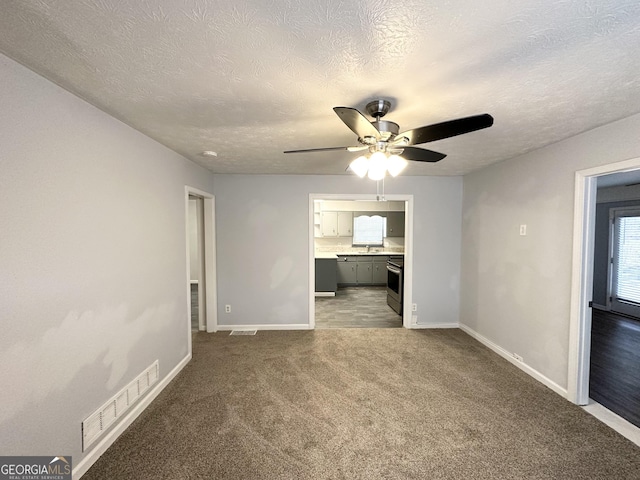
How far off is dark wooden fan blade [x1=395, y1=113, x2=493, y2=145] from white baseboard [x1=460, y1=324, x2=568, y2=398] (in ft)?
8.49

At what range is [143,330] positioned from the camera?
7.81ft

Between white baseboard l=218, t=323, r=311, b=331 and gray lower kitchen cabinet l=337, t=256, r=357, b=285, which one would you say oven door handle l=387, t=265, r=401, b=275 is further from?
gray lower kitchen cabinet l=337, t=256, r=357, b=285

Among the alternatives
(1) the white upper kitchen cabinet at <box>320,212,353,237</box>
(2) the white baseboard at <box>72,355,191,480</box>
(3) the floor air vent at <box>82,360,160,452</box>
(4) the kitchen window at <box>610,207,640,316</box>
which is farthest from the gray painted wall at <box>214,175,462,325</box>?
(1) the white upper kitchen cabinet at <box>320,212,353,237</box>

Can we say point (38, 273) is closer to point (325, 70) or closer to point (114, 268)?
point (114, 268)

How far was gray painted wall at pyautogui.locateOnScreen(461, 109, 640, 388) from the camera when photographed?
2.39m

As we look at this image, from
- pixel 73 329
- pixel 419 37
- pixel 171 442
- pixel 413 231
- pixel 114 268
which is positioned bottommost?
pixel 171 442

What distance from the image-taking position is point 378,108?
5.80 ft

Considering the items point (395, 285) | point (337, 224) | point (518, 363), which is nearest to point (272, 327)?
point (395, 285)

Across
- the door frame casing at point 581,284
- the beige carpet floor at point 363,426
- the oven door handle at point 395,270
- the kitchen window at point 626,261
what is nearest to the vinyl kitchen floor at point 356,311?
the oven door handle at point 395,270

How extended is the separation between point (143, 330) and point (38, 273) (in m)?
1.09

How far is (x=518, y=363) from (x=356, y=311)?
2.66 meters

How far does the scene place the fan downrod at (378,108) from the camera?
1.73 m

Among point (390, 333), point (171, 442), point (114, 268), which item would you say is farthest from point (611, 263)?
point (114, 268)

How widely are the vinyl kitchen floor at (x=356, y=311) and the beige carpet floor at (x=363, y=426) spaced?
128 cm
